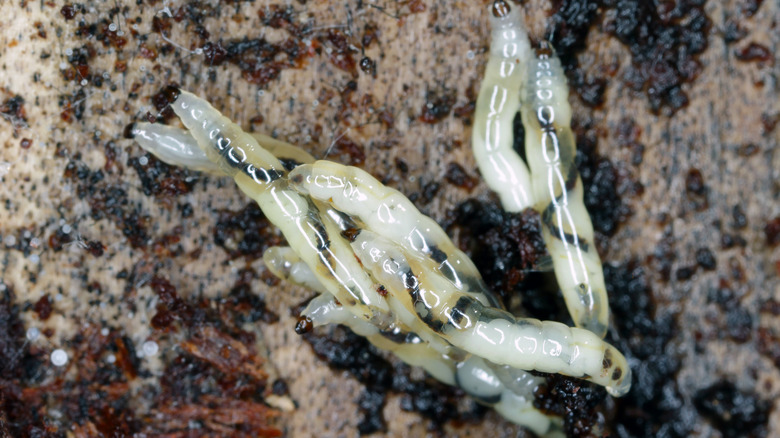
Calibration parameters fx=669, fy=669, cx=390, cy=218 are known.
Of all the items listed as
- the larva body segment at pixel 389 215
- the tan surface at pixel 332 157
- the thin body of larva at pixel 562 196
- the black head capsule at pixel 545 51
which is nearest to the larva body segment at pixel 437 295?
the larva body segment at pixel 389 215

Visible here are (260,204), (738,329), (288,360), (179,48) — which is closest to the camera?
(260,204)

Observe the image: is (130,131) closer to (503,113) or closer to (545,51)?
(503,113)

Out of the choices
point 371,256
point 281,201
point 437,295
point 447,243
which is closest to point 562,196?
point 447,243

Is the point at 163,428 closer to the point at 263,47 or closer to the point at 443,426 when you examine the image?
the point at 443,426

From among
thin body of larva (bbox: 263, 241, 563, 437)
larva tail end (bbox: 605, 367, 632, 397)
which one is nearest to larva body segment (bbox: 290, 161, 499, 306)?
thin body of larva (bbox: 263, 241, 563, 437)

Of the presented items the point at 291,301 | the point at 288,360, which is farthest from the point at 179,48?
the point at 288,360

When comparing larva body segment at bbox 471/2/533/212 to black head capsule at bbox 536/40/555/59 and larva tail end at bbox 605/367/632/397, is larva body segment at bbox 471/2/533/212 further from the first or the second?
larva tail end at bbox 605/367/632/397

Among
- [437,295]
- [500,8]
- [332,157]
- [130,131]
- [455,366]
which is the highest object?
[500,8]
